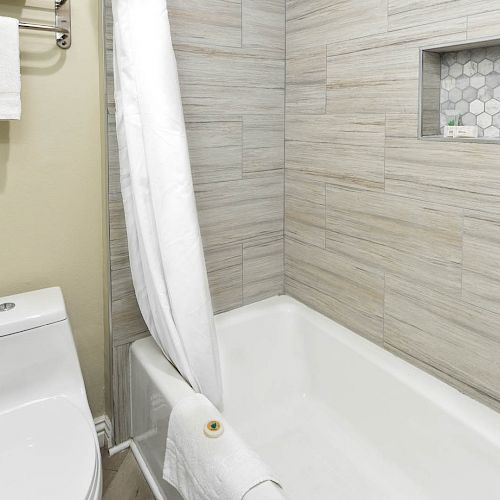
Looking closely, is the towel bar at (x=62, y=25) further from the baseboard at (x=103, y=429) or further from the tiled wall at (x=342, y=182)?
the baseboard at (x=103, y=429)

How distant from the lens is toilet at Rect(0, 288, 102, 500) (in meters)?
1.26

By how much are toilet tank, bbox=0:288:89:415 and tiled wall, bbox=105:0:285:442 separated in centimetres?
24

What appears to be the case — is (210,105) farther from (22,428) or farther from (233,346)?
(22,428)

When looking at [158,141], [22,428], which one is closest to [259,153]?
[158,141]

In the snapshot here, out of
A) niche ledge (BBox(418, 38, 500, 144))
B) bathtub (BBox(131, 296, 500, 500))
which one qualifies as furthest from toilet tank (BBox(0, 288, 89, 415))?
niche ledge (BBox(418, 38, 500, 144))

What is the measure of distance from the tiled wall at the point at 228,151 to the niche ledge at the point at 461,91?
0.74 meters

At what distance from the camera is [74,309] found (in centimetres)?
188

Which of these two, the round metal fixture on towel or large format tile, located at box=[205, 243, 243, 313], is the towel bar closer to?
large format tile, located at box=[205, 243, 243, 313]

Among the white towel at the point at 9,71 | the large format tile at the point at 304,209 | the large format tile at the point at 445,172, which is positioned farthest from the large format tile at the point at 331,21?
the white towel at the point at 9,71

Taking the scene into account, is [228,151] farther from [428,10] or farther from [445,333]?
[445,333]

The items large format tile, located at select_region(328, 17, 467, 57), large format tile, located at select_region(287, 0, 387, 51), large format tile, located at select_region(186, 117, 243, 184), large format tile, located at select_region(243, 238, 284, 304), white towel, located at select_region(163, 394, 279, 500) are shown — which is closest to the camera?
white towel, located at select_region(163, 394, 279, 500)

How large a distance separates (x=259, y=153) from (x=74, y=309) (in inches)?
40.4

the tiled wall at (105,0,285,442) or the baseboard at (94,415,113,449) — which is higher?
the tiled wall at (105,0,285,442)

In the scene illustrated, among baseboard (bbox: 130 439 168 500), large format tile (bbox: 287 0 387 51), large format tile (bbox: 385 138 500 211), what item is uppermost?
large format tile (bbox: 287 0 387 51)
